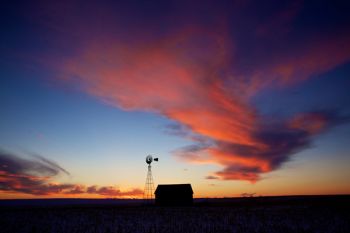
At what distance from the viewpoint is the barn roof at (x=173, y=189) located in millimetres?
66562

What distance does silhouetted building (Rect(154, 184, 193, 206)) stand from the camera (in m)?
65.4

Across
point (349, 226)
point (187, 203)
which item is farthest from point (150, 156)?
point (349, 226)

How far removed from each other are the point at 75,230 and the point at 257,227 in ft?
46.6

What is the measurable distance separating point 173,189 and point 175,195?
150cm

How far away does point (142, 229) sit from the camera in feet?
75.6

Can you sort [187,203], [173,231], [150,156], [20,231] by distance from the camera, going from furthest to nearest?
[150,156], [187,203], [20,231], [173,231]

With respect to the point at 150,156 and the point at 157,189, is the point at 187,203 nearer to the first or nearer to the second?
the point at 157,189

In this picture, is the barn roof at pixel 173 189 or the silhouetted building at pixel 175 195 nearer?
the silhouetted building at pixel 175 195

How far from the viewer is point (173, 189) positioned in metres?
67.0

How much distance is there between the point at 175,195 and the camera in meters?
66.1

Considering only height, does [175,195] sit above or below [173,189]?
below

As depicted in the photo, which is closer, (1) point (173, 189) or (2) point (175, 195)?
(2) point (175, 195)

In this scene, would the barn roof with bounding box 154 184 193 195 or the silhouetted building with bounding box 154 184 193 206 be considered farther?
the barn roof with bounding box 154 184 193 195

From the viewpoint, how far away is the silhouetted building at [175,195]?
65375 mm
